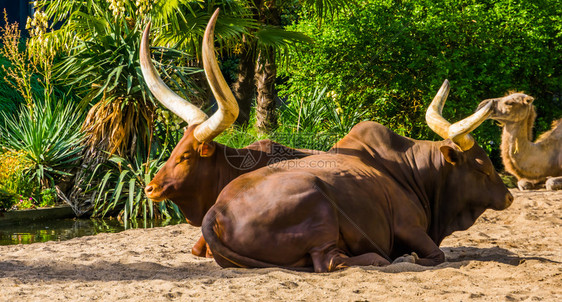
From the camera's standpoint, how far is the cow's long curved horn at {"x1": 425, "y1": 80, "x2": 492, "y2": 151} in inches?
188

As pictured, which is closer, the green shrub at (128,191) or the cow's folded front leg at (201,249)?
the cow's folded front leg at (201,249)

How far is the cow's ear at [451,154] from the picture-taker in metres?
5.15

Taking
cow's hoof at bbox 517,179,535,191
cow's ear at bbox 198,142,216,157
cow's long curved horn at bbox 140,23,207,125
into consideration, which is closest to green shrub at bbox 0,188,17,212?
cow's long curved horn at bbox 140,23,207,125

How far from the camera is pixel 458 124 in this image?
4965 mm

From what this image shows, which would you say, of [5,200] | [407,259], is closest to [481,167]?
[407,259]

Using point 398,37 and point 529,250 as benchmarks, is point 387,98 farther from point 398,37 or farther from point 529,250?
point 529,250

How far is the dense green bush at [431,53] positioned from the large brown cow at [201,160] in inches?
273

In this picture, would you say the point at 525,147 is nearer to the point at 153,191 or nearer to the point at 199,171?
the point at 199,171

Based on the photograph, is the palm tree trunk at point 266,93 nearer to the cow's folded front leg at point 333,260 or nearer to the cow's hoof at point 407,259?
the cow's hoof at point 407,259

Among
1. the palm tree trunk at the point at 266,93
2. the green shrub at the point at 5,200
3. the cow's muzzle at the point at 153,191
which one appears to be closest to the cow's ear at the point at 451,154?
the cow's muzzle at the point at 153,191

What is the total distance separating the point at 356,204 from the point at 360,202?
0.04 m

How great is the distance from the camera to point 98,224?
8562 millimetres

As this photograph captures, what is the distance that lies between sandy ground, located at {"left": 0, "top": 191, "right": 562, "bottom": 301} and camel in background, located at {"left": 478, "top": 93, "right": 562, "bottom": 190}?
3643mm

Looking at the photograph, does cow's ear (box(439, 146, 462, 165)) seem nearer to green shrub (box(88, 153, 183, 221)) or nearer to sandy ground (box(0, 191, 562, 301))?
sandy ground (box(0, 191, 562, 301))
